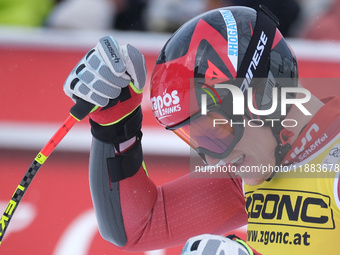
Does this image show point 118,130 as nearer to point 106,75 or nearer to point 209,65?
point 106,75

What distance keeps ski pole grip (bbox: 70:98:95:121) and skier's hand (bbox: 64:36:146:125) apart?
3 cm

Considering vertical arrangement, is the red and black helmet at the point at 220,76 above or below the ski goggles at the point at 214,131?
above

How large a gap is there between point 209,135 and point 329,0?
2942mm

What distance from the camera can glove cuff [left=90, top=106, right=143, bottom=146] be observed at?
3.21 meters

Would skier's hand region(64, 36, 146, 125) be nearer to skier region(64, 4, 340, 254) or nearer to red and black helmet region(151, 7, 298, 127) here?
skier region(64, 4, 340, 254)

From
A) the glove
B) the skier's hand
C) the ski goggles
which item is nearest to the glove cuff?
the skier's hand

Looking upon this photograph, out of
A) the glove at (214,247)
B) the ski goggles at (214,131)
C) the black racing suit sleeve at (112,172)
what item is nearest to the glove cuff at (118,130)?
the black racing suit sleeve at (112,172)

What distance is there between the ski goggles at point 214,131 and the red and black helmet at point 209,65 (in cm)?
4

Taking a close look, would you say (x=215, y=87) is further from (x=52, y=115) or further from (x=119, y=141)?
(x=52, y=115)

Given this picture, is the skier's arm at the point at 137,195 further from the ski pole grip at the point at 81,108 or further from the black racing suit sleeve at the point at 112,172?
the ski pole grip at the point at 81,108

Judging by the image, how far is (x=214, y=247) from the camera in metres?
2.52

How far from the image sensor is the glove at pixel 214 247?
98.9 inches

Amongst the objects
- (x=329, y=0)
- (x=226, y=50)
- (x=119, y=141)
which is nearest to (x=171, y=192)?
(x=119, y=141)

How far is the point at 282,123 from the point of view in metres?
2.87
